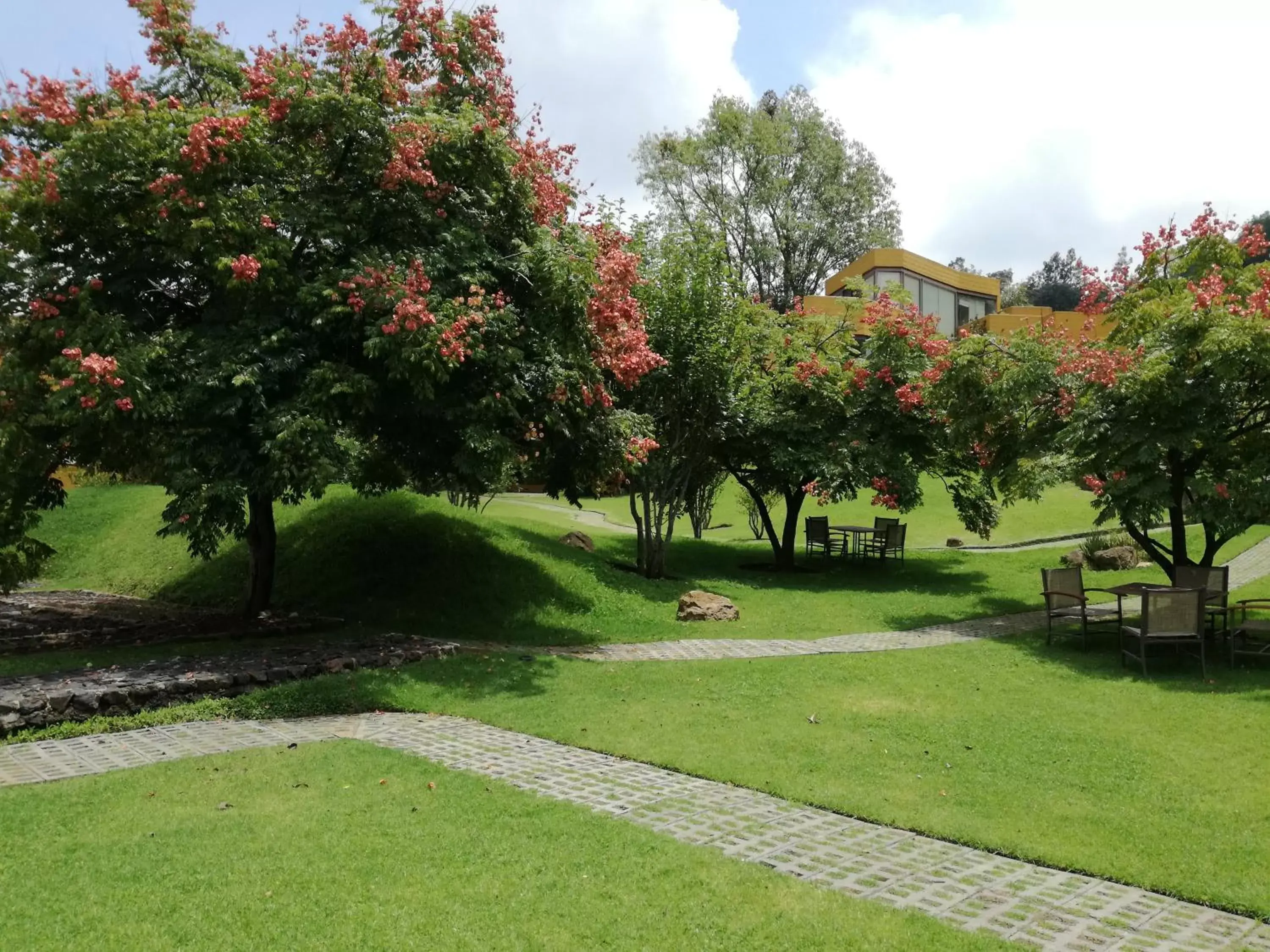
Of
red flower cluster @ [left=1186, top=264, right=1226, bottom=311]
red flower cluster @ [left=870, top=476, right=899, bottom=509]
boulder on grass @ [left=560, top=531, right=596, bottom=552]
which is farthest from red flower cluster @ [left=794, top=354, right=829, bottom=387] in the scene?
red flower cluster @ [left=1186, top=264, right=1226, bottom=311]

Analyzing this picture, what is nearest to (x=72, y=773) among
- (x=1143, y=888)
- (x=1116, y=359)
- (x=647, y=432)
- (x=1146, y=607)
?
(x=1143, y=888)

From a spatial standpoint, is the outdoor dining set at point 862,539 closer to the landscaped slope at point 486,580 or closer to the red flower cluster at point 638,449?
the landscaped slope at point 486,580

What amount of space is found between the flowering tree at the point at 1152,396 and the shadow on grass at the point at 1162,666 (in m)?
1.81

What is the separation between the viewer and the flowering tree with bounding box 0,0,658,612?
9906 mm

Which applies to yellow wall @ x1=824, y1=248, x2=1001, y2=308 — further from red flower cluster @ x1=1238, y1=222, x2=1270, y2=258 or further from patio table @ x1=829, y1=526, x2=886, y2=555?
red flower cluster @ x1=1238, y1=222, x2=1270, y2=258

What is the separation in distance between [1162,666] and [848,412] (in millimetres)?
10163

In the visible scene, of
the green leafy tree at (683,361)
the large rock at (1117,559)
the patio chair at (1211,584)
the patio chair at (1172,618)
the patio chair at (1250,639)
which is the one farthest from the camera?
the large rock at (1117,559)

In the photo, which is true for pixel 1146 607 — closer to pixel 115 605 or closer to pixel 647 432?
pixel 647 432

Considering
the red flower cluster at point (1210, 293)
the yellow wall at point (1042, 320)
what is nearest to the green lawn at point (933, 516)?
the yellow wall at point (1042, 320)

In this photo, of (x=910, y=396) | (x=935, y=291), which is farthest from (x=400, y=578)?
(x=935, y=291)

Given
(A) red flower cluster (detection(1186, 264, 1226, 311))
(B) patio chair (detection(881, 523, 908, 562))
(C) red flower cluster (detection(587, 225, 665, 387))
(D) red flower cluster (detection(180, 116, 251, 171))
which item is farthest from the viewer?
(B) patio chair (detection(881, 523, 908, 562))

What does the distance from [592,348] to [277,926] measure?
9261 mm

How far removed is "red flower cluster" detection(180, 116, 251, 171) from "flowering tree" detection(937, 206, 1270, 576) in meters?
10.0

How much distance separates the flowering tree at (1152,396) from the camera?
11305 mm
